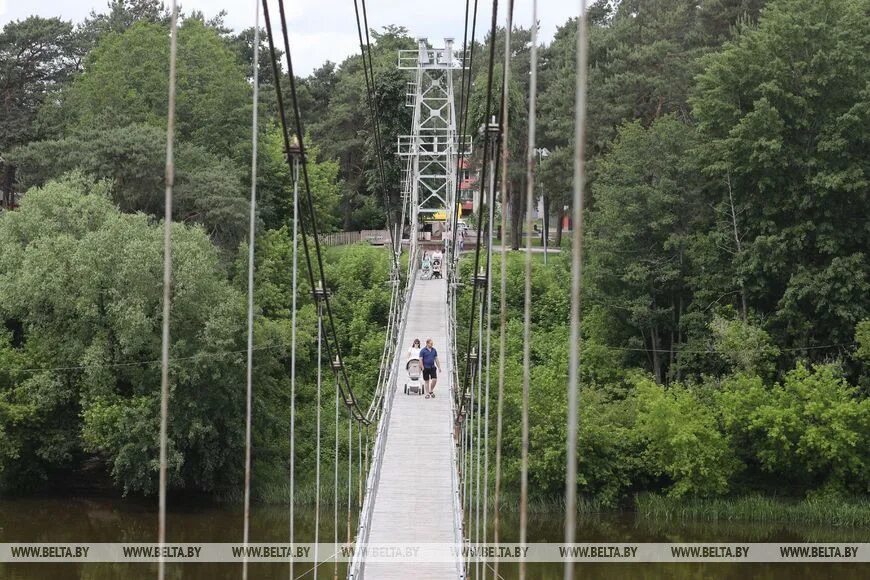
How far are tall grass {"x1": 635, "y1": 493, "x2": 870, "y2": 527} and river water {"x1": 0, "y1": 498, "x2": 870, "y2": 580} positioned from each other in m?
0.28

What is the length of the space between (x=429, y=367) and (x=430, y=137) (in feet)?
55.8

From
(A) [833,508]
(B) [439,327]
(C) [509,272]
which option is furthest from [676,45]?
(A) [833,508]

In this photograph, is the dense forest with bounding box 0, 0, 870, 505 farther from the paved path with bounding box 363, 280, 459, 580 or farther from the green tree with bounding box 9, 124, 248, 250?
the paved path with bounding box 363, 280, 459, 580

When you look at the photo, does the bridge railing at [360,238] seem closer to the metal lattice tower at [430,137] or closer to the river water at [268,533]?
the metal lattice tower at [430,137]

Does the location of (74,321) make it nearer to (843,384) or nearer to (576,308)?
(843,384)

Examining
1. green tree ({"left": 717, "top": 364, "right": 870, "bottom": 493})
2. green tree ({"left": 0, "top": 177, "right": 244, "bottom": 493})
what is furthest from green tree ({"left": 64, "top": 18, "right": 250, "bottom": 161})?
green tree ({"left": 717, "top": 364, "right": 870, "bottom": 493})

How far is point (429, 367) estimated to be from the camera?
18.4 m

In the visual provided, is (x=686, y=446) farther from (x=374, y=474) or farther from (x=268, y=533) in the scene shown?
(x=374, y=474)

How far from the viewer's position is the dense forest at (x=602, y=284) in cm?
2236

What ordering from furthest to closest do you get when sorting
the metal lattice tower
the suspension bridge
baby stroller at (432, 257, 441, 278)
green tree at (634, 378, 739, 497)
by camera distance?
the metal lattice tower → baby stroller at (432, 257, 441, 278) → green tree at (634, 378, 739, 497) → the suspension bridge

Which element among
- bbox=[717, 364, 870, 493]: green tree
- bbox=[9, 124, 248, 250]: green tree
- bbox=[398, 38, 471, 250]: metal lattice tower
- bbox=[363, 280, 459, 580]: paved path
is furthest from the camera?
bbox=[398, 38, 471, 250]: metal lattice tower

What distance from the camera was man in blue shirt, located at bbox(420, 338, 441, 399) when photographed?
1809cm

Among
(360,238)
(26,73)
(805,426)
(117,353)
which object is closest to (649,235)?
(805,426)

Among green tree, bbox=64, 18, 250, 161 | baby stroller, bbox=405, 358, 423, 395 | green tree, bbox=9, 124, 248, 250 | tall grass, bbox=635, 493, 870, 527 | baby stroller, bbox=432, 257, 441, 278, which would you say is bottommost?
tall grass, bbox=635, 493, 870, 527
